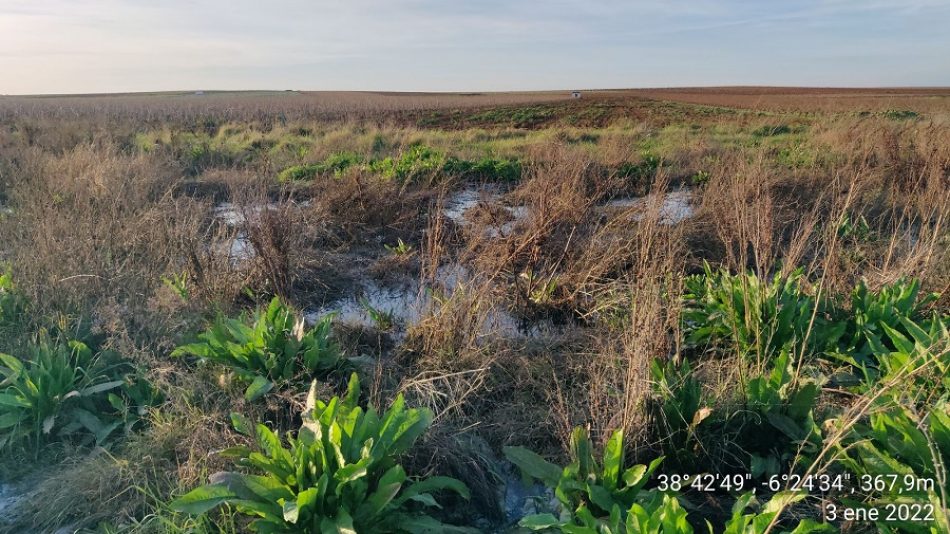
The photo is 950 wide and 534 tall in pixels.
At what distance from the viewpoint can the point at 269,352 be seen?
3.28 m

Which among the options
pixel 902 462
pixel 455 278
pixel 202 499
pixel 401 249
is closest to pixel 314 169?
pixel 401 249

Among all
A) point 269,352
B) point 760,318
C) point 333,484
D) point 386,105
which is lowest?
point 333,484

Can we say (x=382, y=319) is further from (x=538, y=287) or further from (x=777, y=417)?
(x=777, y=417)

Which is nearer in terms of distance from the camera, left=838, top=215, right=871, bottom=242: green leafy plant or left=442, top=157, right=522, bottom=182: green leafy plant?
left=838, top=215, right=871, bottom=242: green leafy plant

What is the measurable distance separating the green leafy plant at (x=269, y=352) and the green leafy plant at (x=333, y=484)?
0.70 m

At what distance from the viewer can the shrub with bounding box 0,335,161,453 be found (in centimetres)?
308

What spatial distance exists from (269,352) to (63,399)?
1057 mm

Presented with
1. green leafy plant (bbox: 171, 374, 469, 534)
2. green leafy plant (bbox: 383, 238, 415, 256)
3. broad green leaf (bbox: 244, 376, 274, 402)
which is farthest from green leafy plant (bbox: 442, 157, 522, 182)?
green leafy plant (bbox: 171, 374, 469, 534)

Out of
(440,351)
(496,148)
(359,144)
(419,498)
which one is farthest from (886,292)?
(359,144)

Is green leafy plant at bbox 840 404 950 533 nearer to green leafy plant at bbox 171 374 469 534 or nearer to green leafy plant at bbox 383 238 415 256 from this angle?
green leafy plant at bbox 171 374 469 534

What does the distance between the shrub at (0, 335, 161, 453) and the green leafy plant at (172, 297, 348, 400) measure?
1.19 feet

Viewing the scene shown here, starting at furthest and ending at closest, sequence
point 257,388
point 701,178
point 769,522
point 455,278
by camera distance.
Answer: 1. point 701,178
2. point 455,278
3. point 257,388
4. point 769,522

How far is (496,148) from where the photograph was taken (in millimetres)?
12516

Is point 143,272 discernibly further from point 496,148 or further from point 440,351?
point 496,148
